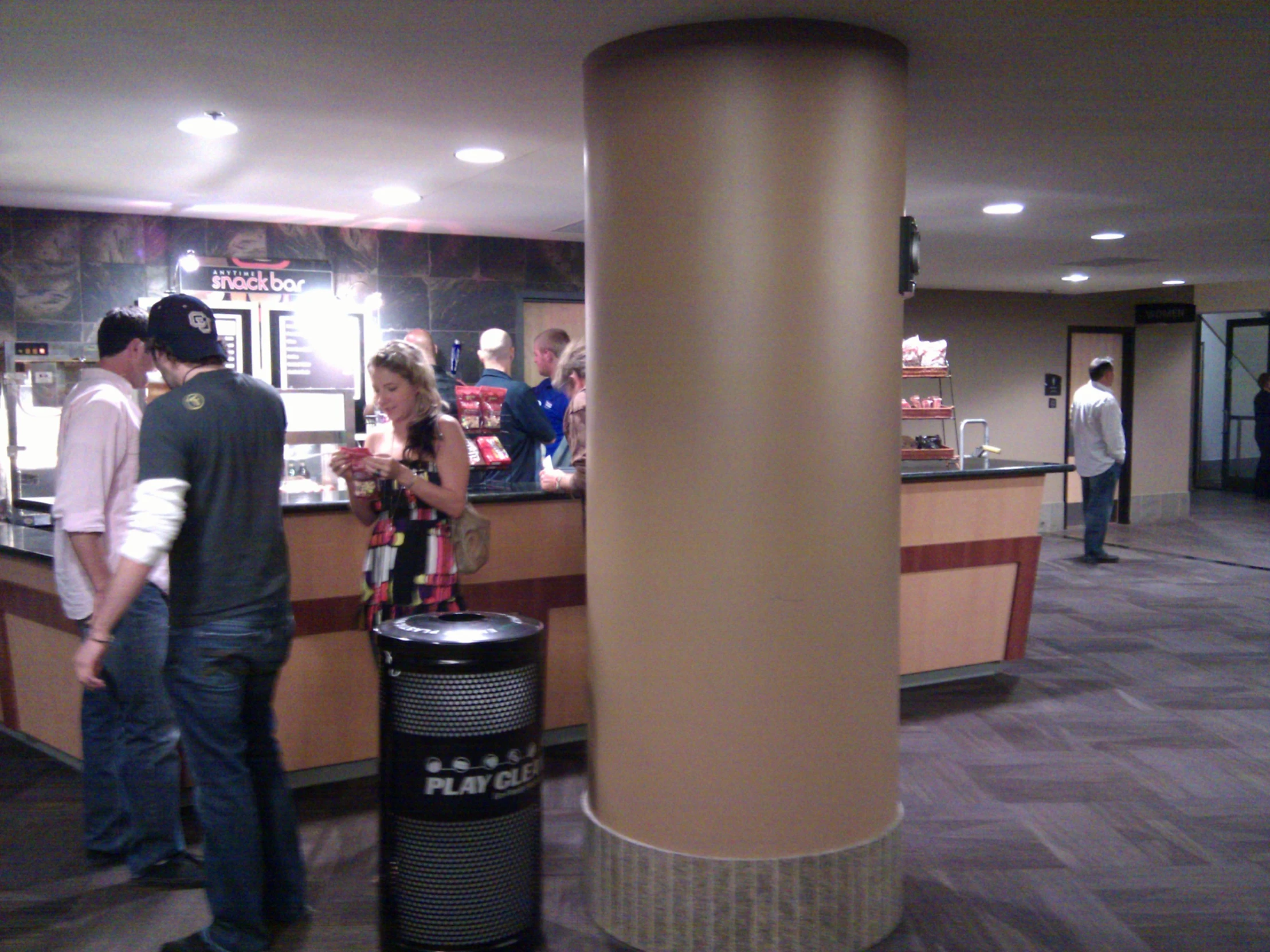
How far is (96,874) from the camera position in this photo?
10.4 ft

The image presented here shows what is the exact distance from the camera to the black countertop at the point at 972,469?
198 inches

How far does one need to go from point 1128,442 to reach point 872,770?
9.83 m

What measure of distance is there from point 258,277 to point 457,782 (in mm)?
5158

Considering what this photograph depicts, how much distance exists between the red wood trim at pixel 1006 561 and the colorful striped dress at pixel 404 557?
256cm

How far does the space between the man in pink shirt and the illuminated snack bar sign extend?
3.67 meters

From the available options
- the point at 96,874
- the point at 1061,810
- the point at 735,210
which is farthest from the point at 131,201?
the point at 1061,810

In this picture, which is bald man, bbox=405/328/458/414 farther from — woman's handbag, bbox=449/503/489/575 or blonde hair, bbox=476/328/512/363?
woman's handbag, bbox=449/503/489/575

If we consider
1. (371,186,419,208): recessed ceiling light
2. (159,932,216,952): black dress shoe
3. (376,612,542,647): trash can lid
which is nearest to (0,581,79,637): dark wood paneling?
(159,932,216,952): black dress shoe

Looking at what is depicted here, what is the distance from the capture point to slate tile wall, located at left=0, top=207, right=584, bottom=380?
6.29m

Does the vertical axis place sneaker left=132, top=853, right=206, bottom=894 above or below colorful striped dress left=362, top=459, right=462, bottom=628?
below

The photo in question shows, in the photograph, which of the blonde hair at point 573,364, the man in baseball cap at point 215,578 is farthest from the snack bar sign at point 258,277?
the man in baseball cap at point 215,578

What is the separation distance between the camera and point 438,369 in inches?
276

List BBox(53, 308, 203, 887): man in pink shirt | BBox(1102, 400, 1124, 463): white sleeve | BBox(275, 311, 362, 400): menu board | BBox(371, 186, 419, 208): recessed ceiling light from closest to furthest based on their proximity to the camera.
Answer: BBox(53, 308, 203, 887): man in pink shirt < BBox(371, 186, 419, 208): recessed ceiling light < BBox(275, 311, 362, 400): menu board < BBox(1102, 400, 1124, 463): white sleeve

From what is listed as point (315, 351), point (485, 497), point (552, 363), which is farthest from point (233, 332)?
point (485, 497)
